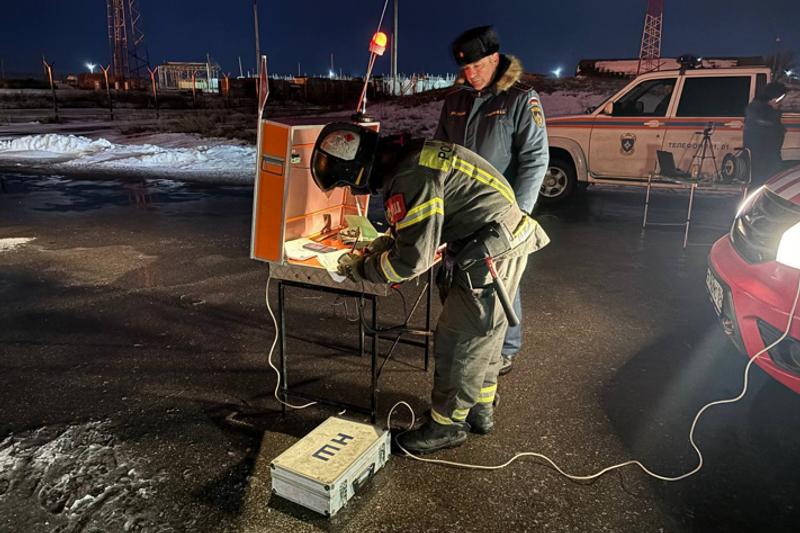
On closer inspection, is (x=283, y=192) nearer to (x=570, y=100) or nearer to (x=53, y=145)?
(x=53, y=145)

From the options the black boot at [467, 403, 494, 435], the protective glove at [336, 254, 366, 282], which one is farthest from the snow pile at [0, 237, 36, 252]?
the black boot at [467, 403, 494, 435]

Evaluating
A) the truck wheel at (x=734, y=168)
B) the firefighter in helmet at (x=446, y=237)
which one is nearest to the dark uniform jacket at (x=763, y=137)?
the truck wheel at (x=734, y=168)

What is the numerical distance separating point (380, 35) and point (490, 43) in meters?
0.66

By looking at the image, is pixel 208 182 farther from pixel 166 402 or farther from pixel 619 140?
pixel 166 402

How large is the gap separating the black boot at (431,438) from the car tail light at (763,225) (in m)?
1.88

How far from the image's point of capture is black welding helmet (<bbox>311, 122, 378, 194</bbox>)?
8.40 feet

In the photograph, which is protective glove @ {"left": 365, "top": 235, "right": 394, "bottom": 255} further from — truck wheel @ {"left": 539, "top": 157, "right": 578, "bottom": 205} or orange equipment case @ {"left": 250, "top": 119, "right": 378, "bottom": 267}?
truck wheel @ {"left": 539, "top": 157, "right": 578, "bottom": 205}

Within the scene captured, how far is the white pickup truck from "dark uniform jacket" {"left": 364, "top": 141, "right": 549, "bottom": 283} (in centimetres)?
708

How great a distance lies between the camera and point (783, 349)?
2975mm

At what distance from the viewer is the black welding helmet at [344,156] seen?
2561 mm

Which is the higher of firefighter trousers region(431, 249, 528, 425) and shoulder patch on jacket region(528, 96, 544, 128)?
shoulder patch on jacket region(528, 96, 544, 128)

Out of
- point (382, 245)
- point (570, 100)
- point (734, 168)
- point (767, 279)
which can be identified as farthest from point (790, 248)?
point (570, 100)

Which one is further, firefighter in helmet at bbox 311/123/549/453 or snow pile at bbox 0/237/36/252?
snow pile at bbox 0/237/36/252

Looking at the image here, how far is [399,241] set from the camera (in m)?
2.66
